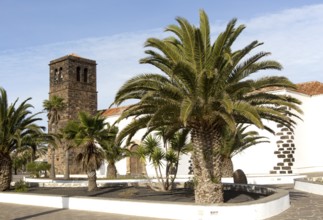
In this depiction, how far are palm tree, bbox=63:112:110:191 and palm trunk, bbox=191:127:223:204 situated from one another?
7.85 meters

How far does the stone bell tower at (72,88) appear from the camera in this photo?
128 ft

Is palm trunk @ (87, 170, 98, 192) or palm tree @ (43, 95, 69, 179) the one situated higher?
palm tree @ (43, 95, 69, 179)

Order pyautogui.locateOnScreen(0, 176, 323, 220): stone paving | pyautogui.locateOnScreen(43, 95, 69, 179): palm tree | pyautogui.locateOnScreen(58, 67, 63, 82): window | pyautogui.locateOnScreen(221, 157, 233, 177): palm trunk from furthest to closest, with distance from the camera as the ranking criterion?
pyautogui.locateOnScreen(58, 67, 63, 82): window, pyautogui.locateOnScreen(43, 95, 69, 179): palm tree, pyautogui.locateOnScreen(221, 157, 233, 177): palm trunk, pyautogui.locateOnScreen(0, 176, 323, 220): stone paving

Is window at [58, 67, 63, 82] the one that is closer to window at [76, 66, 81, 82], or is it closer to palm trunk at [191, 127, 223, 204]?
window at [76, 66, 81, 82]

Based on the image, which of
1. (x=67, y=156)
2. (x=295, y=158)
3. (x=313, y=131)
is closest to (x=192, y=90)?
(x=295, y=158)

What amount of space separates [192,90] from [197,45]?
136cm

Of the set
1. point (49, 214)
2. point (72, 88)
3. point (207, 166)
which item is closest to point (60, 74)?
point (72, 88)

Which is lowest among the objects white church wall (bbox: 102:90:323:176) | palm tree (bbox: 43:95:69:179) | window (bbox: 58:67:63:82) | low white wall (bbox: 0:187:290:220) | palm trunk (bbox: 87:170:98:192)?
low white wall (bbox: 0:187:290:220)

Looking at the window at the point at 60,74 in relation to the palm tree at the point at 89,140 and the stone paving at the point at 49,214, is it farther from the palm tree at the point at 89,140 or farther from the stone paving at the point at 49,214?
the stone paving at the point at 49,214

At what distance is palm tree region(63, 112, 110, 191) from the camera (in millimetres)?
18594

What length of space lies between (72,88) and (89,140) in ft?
72.5

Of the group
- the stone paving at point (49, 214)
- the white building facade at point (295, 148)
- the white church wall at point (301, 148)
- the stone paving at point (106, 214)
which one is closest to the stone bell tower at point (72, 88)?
the white church wall at point (301, 148)

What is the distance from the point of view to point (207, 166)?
11.8 meters

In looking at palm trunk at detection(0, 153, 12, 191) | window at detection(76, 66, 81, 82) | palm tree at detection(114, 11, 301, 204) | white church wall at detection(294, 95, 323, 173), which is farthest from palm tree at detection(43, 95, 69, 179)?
palm tree at detection(114, 11, 301, 204)
